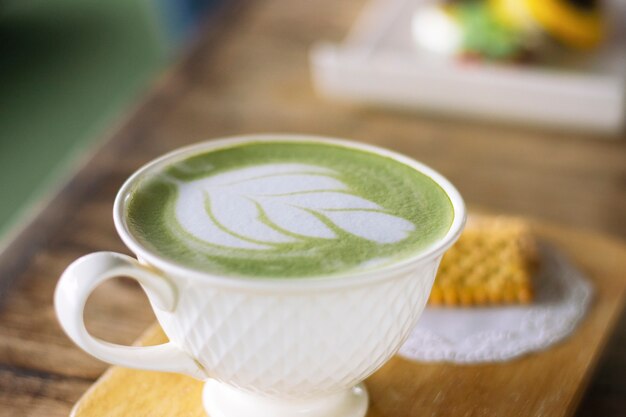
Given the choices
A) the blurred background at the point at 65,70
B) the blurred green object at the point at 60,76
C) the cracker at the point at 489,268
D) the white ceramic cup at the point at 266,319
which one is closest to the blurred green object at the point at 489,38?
the cracker at the point at 489,268

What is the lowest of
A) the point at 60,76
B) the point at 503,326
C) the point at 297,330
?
the point at 60,76

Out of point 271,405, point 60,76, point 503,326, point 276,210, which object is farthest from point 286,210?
point 60,76

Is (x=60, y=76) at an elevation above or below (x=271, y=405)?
below

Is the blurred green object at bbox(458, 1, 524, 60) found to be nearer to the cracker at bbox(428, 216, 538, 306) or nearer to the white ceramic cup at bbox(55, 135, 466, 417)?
the cracker at bbox(428, 216, 538, 306)

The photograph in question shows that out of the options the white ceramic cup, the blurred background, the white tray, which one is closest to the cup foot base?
the white ceramic cup

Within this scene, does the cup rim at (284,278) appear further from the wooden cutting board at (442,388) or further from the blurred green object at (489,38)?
the blurred green object at (489,38)

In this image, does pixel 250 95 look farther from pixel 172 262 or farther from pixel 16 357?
pixel 172 262

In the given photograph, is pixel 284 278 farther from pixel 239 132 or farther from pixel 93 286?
pixel 239 132
